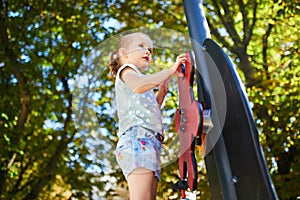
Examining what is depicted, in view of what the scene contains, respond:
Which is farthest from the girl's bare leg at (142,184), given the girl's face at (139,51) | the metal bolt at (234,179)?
the girl's face at (139,51)

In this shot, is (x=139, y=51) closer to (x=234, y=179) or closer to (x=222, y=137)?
(x=222, y=137)

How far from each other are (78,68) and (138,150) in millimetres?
5104

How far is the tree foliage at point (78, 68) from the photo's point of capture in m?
7.13

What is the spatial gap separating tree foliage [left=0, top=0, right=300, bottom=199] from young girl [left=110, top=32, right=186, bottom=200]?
4.63 m

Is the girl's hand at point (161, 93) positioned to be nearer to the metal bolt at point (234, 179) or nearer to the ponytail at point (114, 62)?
the ponytail at point (114, 62)

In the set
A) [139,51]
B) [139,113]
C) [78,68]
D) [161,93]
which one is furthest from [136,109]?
[78,68]

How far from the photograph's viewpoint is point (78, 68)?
707cm

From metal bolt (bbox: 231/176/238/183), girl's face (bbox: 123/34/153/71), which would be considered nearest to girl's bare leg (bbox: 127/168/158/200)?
metal bolt (bbox: 231/176/238/183)

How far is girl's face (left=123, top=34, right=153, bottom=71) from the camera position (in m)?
2.28

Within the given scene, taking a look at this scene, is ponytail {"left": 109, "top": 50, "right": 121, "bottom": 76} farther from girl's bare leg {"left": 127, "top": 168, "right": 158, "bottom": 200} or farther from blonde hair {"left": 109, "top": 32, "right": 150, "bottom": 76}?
girl's bare leg {"left": 127, "top": 168, "right": 158, "bottom": 200}

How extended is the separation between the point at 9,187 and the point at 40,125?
129 cm

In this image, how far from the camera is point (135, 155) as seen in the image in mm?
2070

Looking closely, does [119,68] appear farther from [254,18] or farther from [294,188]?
[254,18]

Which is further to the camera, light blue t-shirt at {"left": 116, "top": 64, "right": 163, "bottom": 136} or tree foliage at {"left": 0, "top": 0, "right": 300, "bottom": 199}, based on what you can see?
tree foliage at {"left": 0, "top": 0, "right": 300, "bottom": 199}
